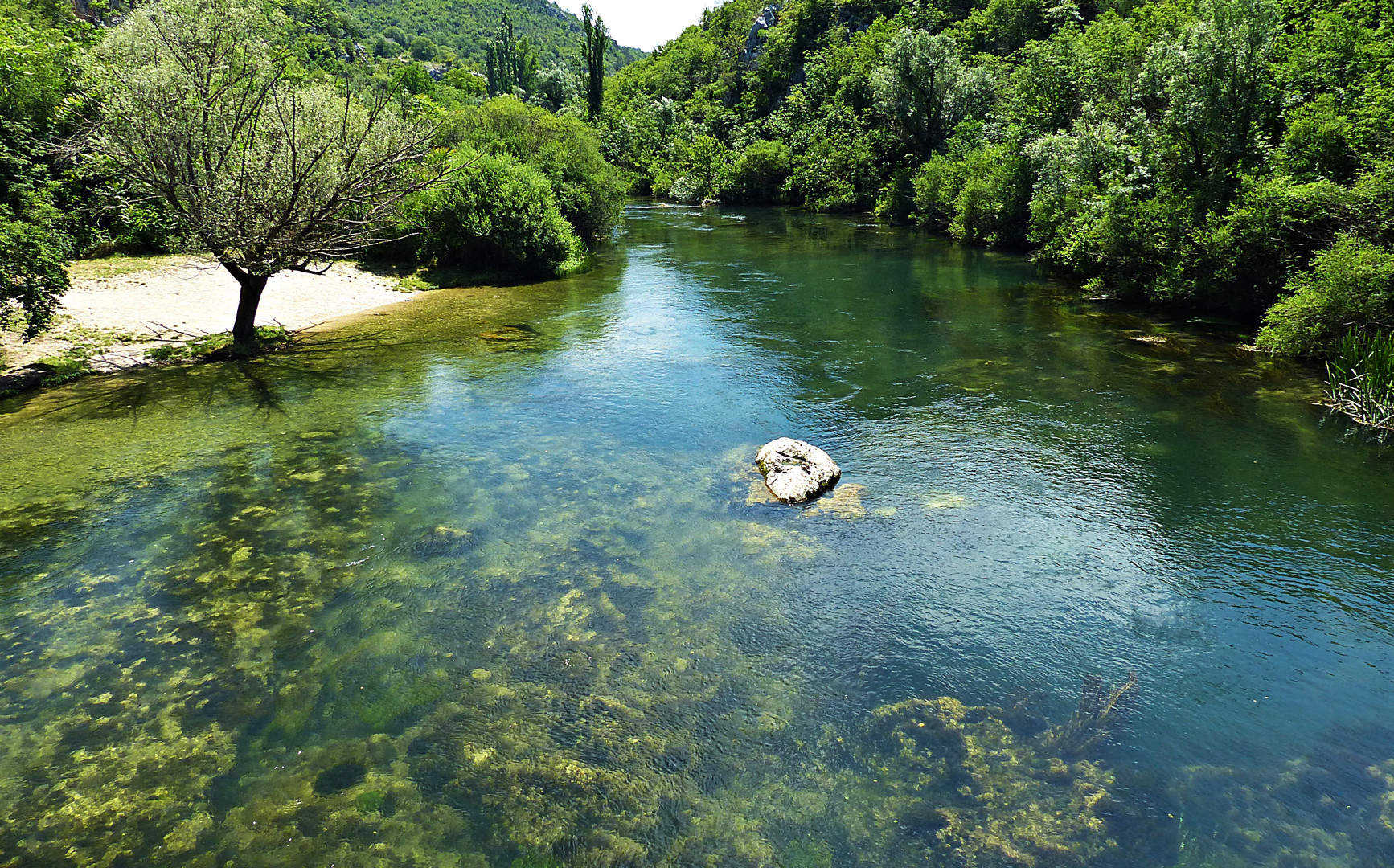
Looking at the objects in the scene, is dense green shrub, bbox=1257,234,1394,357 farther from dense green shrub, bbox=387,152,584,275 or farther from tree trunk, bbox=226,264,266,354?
tree trunk, bbox=226,264,266,354

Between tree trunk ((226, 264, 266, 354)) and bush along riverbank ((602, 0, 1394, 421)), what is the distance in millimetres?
32192

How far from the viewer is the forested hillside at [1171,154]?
866 inches

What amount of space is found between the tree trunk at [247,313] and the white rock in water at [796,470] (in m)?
18.6

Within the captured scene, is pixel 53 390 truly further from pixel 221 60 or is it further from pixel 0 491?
pixel 221 60

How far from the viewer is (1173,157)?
2955 cm

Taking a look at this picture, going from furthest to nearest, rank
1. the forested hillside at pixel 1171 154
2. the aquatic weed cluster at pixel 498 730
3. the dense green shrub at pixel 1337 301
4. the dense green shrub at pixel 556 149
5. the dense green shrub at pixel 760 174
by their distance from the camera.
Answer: the dense green shrub at pixel 760 174 < the dense green shrub at pixel 556 149 < the forested hillside at pixel 1171 154 < the dense green shrub at pixel 1337 301 < the aquatic weed cluster at pixel 498 730

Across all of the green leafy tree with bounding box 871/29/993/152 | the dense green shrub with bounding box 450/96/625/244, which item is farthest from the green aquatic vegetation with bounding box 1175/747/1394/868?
the green leafy tree with bounding box 871/29/993/152

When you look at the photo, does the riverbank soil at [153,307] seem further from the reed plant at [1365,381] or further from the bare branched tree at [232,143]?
the reed plant at [1365,381]

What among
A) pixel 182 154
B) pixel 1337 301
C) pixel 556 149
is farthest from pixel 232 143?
pixel 1337 301

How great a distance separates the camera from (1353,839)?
25.7 feet

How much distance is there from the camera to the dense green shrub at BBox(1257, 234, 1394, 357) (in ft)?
64.7

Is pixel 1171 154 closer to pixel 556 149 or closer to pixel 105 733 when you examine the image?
pixel 556 149

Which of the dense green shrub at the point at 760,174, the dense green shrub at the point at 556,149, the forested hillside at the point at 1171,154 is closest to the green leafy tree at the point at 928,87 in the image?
the forested hillside at the point at 1171,154

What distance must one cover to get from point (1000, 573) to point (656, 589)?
605cm
